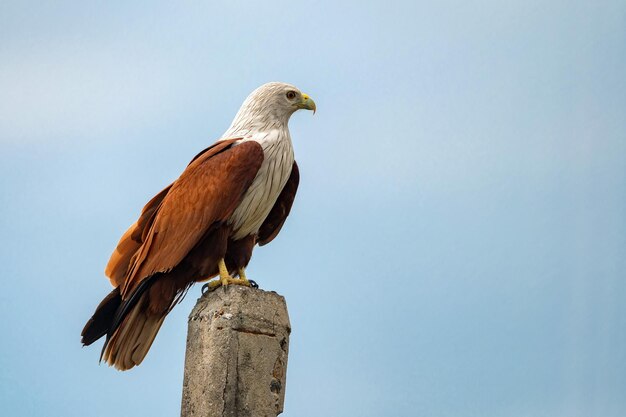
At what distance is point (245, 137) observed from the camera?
727cm

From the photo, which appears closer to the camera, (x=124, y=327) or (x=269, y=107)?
(x=124, y=327)

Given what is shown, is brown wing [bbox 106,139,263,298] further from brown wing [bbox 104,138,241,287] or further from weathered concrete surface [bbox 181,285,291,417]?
weathered concrete surface [bbox 181,285,291,417]

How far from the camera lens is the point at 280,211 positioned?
7.70 m

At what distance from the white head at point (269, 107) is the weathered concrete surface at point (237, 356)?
149cm

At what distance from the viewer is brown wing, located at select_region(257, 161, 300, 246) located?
7.57 metres

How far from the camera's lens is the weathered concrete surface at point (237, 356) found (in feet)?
19.8

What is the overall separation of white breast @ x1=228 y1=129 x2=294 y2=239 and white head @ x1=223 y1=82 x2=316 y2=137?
137mm

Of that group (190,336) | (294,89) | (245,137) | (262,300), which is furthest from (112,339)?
(294,89)

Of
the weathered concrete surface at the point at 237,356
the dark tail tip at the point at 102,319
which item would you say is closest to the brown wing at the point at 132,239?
the dark tail tip at the point at 102,319

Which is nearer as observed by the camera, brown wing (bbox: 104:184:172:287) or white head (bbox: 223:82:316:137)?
brown wing (bbox: 104:184:172:287)

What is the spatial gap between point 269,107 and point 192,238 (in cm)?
128

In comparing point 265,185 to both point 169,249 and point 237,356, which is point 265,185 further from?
Answer: point 237,356

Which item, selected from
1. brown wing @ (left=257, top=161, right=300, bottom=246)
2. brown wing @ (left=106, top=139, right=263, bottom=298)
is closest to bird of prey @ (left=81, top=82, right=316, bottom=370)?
brown wing @ (left=106, top=139, right=263, bottom=298)

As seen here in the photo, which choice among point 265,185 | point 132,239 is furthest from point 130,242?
point 265,185
